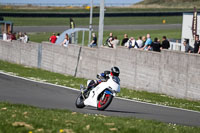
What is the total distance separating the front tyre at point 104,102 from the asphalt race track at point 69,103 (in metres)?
0.17

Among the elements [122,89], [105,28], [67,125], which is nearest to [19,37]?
[122,89]

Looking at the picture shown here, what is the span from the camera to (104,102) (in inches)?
505

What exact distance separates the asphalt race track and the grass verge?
1.11 m

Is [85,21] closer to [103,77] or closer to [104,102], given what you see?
[103,77]

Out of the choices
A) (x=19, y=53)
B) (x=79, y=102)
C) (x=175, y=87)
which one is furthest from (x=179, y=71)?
(x=19, y=53)

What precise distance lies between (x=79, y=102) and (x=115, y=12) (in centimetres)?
6602

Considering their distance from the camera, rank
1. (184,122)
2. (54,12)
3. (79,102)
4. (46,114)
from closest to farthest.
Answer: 1. (46,114)
2. (184,122)
3. (79,102)
4. (54,12)

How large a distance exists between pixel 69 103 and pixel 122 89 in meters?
6.54

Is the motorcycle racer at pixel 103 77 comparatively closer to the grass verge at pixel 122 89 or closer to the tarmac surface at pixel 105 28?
the grass verge at pixel 122 89

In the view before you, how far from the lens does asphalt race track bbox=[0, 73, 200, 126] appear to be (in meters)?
13.3

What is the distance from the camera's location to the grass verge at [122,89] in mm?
17942

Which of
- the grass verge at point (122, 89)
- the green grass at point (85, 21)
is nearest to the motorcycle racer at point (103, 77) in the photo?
the grass verge at point (122, 89)

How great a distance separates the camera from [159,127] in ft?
31.9

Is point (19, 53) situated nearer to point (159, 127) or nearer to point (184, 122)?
point (184, 122)
